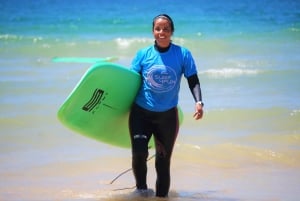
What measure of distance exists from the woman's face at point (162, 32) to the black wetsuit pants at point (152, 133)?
0.47 meters

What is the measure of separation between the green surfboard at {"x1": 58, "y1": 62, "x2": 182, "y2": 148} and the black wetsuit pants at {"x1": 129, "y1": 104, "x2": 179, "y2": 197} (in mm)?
193

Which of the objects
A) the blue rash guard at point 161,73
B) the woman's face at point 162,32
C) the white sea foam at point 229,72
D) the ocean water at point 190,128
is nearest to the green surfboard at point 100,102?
the blue rash guard at point 161,73

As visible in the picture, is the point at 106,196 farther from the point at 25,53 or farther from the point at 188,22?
the point at 188,22

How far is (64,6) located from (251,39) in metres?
15.9

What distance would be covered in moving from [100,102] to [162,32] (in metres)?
0.76

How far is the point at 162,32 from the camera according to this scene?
3971 millimetres

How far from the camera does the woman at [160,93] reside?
3.97 m

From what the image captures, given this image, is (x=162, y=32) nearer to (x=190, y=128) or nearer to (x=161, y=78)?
(x=161, y=78)

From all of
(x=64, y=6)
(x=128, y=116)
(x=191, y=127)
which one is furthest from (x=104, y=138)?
(x=64, y=6)

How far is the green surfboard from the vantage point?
14.0 ft

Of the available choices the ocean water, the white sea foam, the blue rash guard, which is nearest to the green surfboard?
the blue rash guard

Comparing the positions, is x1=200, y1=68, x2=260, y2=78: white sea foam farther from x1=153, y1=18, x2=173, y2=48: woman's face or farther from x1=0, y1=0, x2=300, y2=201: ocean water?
x1=153, y1=18, x2=173, y2=48: woman's face

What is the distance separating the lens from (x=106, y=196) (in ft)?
14.6

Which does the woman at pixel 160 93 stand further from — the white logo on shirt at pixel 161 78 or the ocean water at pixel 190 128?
the ocean water at pixel 190 128
